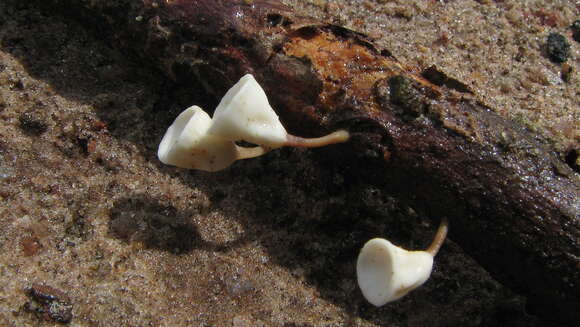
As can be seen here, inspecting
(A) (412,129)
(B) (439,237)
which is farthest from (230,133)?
(B) (439,237)

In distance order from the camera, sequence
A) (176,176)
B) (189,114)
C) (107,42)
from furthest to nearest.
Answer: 1. (107,42)
2. (176,176)
3. (189,114)

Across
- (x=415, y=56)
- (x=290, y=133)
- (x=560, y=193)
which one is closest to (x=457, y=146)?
(x=560, y=193)

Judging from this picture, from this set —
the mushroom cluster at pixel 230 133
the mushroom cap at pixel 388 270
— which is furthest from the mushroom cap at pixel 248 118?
the mushroom cap at pixel 388 270

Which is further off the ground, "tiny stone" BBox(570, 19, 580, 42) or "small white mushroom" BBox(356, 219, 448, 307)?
"tiny stone" BBox(570, 19, 580, 42)

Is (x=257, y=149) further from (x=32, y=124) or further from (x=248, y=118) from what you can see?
(x=32, y=124)

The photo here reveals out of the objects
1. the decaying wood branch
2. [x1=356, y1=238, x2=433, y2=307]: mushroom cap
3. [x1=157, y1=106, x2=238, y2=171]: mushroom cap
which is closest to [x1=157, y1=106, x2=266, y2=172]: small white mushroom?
[x1=157, y1=106, x2=238, y2=171]: mushroom cap

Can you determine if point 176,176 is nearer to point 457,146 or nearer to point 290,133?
point 290,133

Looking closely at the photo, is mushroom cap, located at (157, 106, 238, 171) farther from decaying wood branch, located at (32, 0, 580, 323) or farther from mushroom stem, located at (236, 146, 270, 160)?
decaying wood branch, located at (32, 0, 580, 323)
